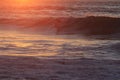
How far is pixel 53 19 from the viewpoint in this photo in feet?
115

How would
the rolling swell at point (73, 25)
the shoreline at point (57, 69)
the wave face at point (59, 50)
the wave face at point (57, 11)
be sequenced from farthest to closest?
1. the wave face at point (57, 11)
2. the rolling swell at point (73, 25)
3. the wave face at point (59, 50)
4. the shoreline at point (57, 69)

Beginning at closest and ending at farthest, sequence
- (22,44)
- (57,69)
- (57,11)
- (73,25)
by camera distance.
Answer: (57,69)
(22,44)
(73,25)
(57,11)

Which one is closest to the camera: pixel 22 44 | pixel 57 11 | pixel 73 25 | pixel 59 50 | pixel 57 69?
pixel 57 69

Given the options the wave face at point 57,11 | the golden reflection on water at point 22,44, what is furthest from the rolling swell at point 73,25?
the golden reflection on water at point 22,44

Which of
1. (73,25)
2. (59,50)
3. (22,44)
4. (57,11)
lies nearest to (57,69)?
(59,50)

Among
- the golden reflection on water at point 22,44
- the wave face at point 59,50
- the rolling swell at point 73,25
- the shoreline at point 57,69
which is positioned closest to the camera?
the shoreline at point 57,69

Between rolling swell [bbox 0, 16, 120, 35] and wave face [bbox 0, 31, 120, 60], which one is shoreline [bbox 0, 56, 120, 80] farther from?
rolling swell [bbox 0, 16, 120, 35]

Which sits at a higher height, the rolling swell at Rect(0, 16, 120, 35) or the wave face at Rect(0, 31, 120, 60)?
the wave face at Rect(0, 31, 120, 60)

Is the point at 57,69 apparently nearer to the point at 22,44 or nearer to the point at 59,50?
the point at 59,50

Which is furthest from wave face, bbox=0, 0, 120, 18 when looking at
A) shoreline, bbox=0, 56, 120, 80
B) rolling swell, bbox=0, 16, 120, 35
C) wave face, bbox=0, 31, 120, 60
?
shoreline, bbox=0, 56, 120, 80

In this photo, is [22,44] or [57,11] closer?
[22,44]

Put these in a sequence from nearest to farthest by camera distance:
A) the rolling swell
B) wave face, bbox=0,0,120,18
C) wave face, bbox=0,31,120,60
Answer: wave face, bbox=0,31,120,60, the rolling swell, wave face, bbox=0,0,120,18

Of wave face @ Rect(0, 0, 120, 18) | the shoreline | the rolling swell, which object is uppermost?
the shoreline

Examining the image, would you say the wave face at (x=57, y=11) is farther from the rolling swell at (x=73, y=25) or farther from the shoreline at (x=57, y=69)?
the shoreline at (x=57, y=69)
